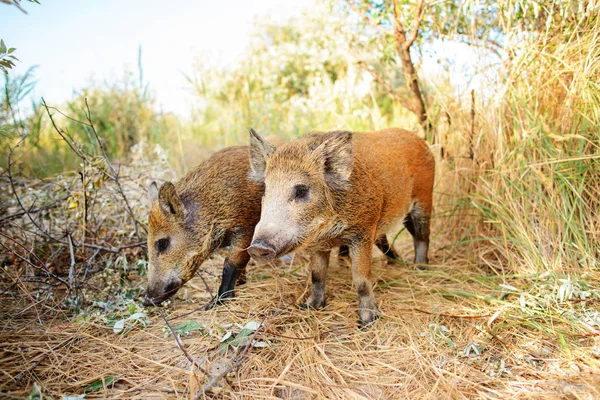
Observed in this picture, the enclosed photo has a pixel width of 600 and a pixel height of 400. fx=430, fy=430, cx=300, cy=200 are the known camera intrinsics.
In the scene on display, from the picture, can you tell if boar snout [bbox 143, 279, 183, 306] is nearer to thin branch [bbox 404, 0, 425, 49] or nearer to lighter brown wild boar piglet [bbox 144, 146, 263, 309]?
lighter brown wild boar piglet [bbox 144, 146, 263, 309]

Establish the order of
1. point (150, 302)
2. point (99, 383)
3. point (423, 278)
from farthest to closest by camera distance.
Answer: point (423, 278) < point (150, 302) < point (99, 383)

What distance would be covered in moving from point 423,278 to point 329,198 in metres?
1.70

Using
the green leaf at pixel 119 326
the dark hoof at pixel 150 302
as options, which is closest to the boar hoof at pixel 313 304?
the dark hoof at pixel 150 302

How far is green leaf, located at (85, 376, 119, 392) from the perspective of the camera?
2.61m

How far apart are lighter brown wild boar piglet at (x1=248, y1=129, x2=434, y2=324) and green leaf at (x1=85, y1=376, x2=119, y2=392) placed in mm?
1189

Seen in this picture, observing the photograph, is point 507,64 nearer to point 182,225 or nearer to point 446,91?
point 446,91

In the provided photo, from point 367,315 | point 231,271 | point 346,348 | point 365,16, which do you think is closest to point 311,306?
point 367,315

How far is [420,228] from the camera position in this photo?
178 inches

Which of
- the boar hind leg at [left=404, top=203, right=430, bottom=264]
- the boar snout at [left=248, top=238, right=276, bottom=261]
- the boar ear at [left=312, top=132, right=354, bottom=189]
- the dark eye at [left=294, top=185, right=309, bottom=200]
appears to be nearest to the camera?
the boar snout at [left=248, top=238, right=276, bottom=261]

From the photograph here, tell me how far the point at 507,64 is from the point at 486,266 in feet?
7.07

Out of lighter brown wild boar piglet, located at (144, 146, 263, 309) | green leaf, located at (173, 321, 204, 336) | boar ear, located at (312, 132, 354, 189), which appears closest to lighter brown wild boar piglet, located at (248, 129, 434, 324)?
boar ear, located at (312, 132, 354, 189)

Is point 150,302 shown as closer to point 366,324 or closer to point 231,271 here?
point 231,271

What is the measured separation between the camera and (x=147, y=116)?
912cm

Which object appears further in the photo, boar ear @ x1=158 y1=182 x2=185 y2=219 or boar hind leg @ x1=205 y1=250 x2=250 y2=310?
boar hind leg @ x1=205 y1=250 x2=250 y2=310
